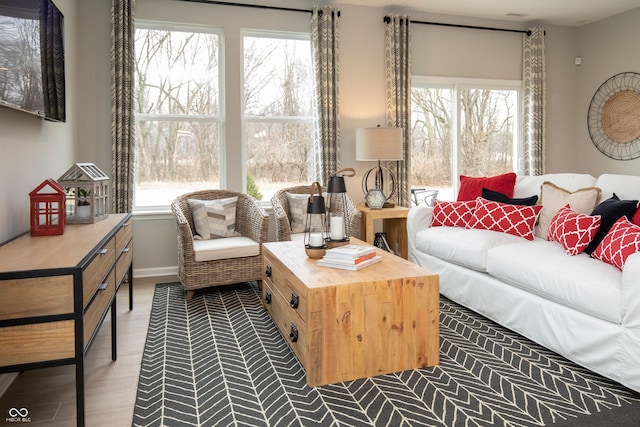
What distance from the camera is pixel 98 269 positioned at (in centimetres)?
189

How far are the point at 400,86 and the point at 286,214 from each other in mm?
1996

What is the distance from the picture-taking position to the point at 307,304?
6.86ft

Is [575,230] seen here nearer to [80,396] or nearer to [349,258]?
[349,258]

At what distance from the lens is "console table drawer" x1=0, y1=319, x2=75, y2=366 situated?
143cm

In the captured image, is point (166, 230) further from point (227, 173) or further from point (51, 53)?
point (51, 53)

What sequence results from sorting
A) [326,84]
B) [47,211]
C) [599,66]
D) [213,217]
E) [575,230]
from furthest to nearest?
[599,66] < [326,84] < [213,217] < [575,230] < [47,211]

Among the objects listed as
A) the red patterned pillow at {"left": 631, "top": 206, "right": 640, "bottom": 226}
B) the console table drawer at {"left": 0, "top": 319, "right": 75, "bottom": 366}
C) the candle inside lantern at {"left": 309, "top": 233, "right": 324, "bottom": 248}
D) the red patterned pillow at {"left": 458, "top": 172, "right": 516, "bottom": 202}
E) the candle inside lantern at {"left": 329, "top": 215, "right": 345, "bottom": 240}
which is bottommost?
the console table drawer at {"left": 0, "top": 319, "right": 75, "bottom": 366}

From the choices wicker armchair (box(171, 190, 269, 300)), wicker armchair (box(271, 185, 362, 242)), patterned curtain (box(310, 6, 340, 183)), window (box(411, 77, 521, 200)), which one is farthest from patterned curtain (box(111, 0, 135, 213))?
window (box(411, 77, 521, 200))

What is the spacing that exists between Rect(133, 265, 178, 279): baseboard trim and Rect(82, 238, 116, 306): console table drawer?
2012 mm

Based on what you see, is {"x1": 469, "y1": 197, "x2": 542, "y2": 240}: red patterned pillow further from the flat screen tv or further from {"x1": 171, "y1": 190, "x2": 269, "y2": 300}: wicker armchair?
the flat screen tv

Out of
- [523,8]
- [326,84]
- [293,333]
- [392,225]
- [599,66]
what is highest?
[523,8]

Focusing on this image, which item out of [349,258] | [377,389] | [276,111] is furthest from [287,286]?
[276,111]

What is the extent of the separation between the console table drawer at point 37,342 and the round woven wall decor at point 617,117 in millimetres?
5716

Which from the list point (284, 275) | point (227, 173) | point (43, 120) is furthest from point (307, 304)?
point (227, 173)
